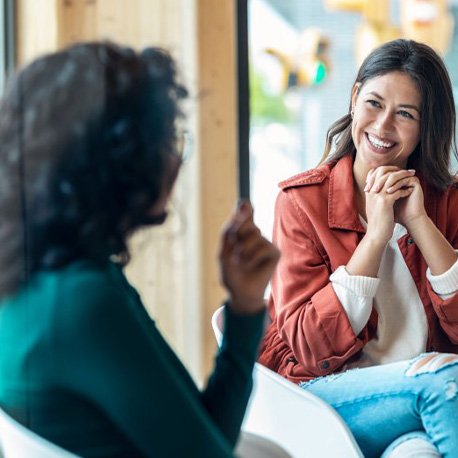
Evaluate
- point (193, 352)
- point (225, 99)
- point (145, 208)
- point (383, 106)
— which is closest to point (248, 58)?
point (225, 99)

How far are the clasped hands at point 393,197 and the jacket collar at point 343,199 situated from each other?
2 centimetres

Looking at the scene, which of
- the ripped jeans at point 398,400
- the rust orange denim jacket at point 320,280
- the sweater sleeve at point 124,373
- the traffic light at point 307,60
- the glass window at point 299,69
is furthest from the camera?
the traffic light at point 307,60

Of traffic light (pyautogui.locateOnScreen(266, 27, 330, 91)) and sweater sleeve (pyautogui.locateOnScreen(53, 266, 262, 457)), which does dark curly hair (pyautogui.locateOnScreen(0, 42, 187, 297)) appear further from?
traffic light (pyautogui.locateOnScreen(266, 27, 330, 91))

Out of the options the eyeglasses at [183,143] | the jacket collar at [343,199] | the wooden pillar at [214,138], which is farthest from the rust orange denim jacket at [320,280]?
the eyeglasses at [183,143]

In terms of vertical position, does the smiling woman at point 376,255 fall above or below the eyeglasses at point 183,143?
below

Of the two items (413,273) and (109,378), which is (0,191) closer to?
(109,378)

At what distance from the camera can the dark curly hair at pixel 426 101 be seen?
3.61 feet

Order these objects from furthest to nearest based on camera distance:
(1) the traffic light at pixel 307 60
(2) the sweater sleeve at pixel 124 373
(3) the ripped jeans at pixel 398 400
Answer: (1) the traffic light at pixel 307 60 < (3) the ripped jeans at pixel 398 400 < (2) the sweater sleeve at pixel 124 373

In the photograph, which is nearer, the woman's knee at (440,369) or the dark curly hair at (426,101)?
the woman's knee at (440,369)

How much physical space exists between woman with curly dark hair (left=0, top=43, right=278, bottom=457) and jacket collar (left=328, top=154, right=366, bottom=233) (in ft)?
1.61

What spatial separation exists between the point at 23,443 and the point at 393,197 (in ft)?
2.05

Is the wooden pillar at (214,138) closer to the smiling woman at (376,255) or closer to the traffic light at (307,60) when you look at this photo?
the smiling woman at (376,255)

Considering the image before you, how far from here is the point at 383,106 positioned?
1104 millimetres

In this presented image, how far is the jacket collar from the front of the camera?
42.8 inches
